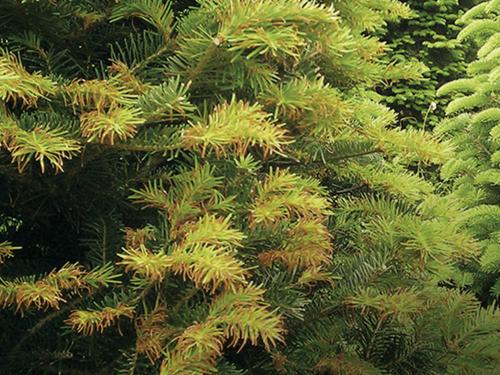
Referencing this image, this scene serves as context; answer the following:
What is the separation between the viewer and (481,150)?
592 cm

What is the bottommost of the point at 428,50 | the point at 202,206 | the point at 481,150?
the point at 428,50

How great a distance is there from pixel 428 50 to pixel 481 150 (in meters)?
4.36

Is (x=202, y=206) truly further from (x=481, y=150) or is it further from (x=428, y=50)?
(x=428, y=50)

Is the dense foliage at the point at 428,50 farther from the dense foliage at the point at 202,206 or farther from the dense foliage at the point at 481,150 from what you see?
the dense foliage at the point at 202,206

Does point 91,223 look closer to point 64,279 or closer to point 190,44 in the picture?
point 64,279

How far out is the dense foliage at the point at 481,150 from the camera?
5488mm

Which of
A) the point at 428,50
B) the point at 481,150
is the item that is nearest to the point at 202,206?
the point at 481,150

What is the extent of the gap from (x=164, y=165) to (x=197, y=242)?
53 centimetres

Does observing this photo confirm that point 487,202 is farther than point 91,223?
Yes

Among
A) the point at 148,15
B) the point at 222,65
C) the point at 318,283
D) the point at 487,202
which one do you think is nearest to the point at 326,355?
the point at 318,283

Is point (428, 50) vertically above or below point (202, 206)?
below

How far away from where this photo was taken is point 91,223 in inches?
68.2

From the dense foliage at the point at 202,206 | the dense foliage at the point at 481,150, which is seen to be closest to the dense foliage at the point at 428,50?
the dense foliage at the point at 481,150

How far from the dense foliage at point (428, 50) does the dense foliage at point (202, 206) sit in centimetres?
737
